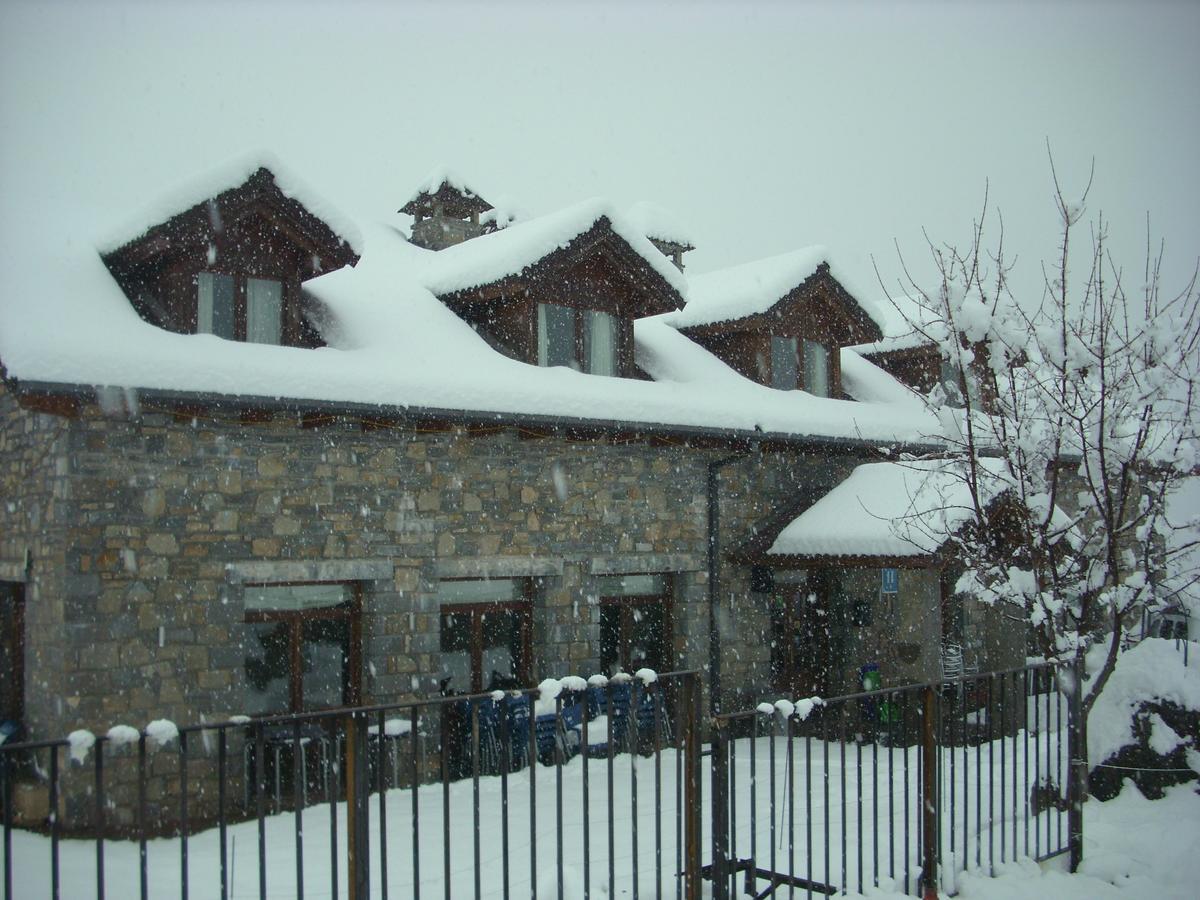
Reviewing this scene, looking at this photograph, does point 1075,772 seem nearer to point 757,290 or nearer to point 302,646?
point 302,646

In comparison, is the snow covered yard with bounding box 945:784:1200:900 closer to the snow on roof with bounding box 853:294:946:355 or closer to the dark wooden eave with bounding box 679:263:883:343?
the dark wooden eave with bounding box 679:263:883:343

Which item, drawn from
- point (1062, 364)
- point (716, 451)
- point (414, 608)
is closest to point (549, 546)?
point (414, 608)

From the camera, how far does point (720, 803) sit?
5.02 meters

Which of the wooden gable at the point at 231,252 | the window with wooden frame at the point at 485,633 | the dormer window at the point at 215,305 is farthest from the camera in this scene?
the window with wooden frame at the point at 485,633

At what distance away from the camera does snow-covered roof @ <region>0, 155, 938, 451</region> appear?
26.1 feet

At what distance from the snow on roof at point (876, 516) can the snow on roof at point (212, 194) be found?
A: 5.93 metres

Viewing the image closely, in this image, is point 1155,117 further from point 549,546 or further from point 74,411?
point 74,411

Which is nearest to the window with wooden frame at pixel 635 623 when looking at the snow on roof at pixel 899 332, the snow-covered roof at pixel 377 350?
the snow-covered roof at pixel 377 350

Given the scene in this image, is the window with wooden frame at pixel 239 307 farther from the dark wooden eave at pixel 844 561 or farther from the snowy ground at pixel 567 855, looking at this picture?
the dark wooden eave at pixel 844 561

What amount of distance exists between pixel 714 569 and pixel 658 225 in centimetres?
787

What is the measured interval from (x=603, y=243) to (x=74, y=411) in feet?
18.9

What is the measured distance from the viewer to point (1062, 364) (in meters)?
6.96

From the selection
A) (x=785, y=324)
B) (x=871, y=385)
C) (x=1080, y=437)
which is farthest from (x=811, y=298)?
(x=1080, y=437)

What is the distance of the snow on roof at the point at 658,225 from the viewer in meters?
17.7
